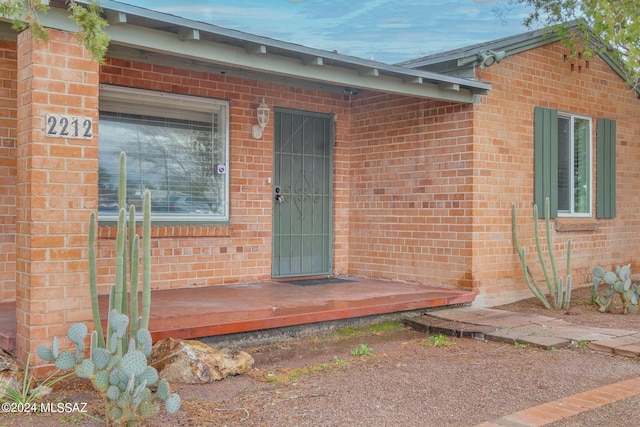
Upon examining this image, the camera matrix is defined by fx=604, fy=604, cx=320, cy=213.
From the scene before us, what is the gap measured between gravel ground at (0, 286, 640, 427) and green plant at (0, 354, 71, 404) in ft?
0.32

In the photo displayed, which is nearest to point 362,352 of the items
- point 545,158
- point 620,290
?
point 620,290

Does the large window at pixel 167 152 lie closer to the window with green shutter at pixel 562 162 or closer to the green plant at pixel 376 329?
the green plant at pixel 376 329

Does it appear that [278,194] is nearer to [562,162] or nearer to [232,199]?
[232,199]

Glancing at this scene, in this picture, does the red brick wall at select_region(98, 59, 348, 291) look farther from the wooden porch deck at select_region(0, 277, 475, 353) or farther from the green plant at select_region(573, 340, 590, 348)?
the green plant at select_region(573, 340, 590, 348)

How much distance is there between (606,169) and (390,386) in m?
6.52

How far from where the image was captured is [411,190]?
8.27 meters

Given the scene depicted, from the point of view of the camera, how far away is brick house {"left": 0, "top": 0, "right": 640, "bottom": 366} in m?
6.39

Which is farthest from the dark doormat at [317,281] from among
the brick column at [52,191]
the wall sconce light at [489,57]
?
the brick column at [52,191]

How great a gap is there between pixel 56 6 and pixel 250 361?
3.11 metres

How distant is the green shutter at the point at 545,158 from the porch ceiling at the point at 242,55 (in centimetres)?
132

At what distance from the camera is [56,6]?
14.5ft

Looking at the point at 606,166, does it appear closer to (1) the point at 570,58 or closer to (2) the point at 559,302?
(1) the point at 570,58

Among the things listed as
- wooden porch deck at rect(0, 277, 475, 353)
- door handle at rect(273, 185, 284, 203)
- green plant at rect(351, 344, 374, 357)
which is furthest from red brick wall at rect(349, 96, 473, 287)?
Result: green plant at rect(351, 344, 374, 357)

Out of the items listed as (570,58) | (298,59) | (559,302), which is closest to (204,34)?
(298,59)
